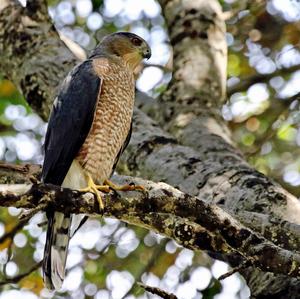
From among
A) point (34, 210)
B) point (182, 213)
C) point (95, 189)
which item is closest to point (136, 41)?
point (95, 189)

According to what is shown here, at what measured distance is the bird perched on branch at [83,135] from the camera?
396cm

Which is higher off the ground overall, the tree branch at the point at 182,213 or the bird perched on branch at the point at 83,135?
the tree branch at the point at 182,213

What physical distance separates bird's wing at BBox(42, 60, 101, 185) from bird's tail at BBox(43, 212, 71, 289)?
0.77 ft

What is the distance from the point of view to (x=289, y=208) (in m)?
3.50

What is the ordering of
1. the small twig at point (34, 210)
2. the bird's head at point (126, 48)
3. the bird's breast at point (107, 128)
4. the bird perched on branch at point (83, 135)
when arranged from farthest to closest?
the bird's head at point (126, 48) → the bird's breast at point (107, 128) → the bird perched on branch at point (83, 135) → the small twig at point (34, 210)

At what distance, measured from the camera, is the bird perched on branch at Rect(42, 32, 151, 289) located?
156 inches

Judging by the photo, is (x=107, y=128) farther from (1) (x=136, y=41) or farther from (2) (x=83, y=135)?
(1) (x=136, y=41)

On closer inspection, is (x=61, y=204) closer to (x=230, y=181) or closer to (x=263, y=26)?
(x=230, y=181)

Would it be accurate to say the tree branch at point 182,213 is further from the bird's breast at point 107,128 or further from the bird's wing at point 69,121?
the bird's breast at point 107,128

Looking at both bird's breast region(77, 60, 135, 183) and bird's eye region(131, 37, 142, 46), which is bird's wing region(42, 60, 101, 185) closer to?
bird's breast region(77, 60, 135, 183)

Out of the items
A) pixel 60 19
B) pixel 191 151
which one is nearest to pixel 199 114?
pixel 191 151

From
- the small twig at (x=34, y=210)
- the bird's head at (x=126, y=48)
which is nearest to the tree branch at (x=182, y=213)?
the small twig at (x=34, y=210)

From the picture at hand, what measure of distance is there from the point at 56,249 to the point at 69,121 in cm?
78

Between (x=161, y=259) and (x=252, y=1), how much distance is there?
2712 millimetres
